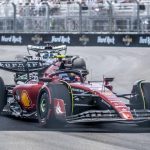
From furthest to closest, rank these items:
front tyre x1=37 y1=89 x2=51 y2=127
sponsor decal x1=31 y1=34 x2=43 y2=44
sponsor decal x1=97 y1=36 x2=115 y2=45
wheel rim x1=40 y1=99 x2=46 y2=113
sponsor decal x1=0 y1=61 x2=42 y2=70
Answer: sponsor decal x1=31 y1=34 x2=43 y2=44 → sponsor decal x1=97 y1=36 x2=115 y2=45 → sponsor decal x1=0 y1=61 x2=42 y2=70 → wheel rim x1=40 y1=99 x2=46 y2=113 → front tyre x1=37 y1=89 x2=51 y2=127

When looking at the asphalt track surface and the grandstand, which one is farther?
the grandstand

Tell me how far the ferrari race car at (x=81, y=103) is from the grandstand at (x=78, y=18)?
1732 cm

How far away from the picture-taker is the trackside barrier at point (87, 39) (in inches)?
1078

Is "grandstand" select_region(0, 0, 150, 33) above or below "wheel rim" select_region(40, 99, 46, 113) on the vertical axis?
above

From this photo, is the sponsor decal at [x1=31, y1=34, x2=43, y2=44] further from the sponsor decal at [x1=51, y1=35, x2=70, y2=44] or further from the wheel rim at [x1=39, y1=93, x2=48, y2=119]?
the wheel rim at [x1=39, y1=93, x2=48, y2=119]

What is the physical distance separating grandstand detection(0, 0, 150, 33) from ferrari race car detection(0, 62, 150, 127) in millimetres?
17318

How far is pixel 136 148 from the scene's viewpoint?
320 inches

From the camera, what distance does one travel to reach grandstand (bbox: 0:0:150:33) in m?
28.4

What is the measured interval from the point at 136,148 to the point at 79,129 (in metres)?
2.11

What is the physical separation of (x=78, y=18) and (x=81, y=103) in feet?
61.6

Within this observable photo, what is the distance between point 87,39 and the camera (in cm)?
2800

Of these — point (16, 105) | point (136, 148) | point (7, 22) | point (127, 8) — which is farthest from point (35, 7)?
point (136, 148)

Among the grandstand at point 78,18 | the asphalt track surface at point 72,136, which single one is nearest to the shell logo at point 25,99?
the asphalt track surface at point 72,136

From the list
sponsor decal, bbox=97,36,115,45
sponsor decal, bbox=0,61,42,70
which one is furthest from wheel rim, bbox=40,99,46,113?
sponsor decal, bbox=97,36,115,45
